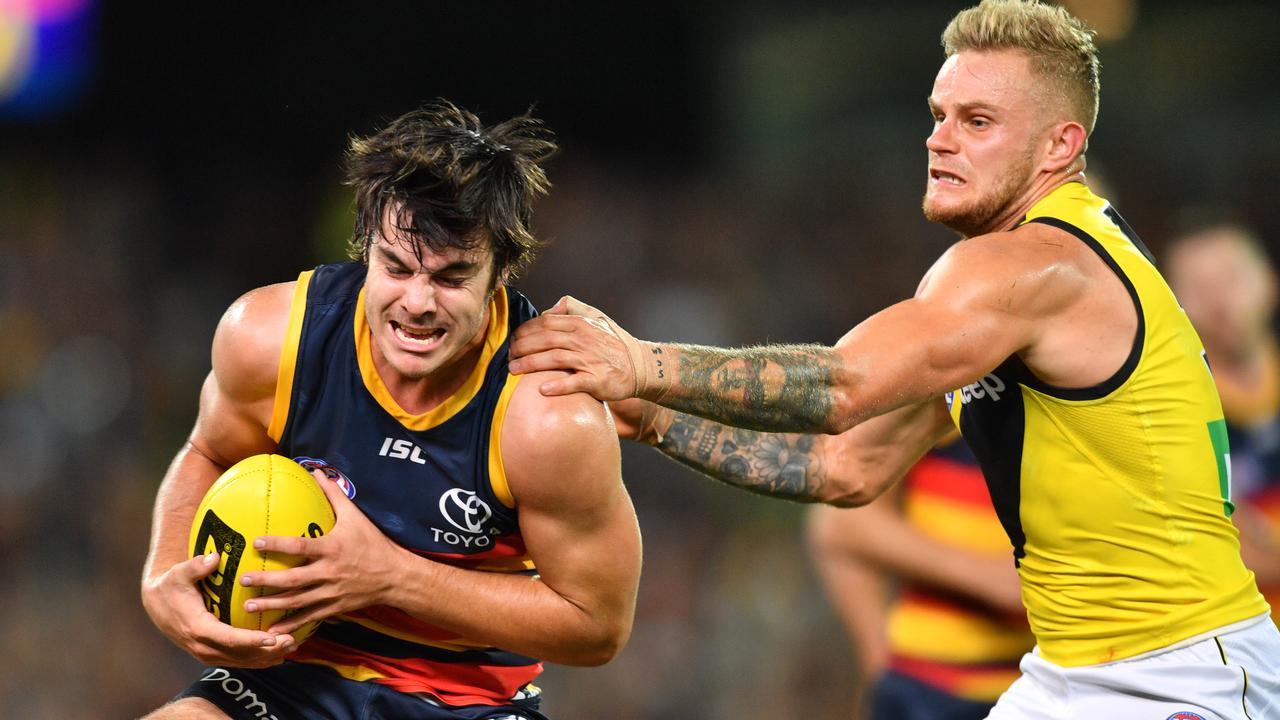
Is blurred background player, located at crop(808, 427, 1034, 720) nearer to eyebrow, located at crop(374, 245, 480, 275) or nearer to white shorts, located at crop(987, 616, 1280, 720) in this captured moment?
white shorts, located at crop(987, 616, 1280, 720)

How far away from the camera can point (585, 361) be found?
3443 millimetres

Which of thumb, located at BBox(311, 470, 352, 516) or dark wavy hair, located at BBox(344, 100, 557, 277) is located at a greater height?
dark wavy hair, located at BBox(344, 100, 557, 277)

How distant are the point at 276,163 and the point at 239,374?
11.2 m

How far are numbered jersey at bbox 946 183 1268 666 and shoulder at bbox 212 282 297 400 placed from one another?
188cm

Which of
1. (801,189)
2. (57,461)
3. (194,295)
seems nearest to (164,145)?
(194,295)

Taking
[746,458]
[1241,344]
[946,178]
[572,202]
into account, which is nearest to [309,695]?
[746,458]

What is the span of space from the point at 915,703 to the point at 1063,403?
2015 millimetres

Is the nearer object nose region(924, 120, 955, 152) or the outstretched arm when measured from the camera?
the outstretched arm

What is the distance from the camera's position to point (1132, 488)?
136 inches

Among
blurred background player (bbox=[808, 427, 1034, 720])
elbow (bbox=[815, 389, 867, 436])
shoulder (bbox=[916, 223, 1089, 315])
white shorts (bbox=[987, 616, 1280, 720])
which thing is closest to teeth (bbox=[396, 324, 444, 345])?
elbow (bbox=[815, 389, 867, 436])

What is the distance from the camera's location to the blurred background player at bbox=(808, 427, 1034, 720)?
505cm

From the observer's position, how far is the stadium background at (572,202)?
9.62m

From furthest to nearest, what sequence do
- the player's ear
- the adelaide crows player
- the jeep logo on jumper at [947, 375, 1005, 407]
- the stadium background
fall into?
the stadium background → the player's ear → the jeep logo on jumper at [947, 375, 1005, 407] → the adelaide crows player

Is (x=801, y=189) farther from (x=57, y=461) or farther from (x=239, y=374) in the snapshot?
(x=239, y=374)
